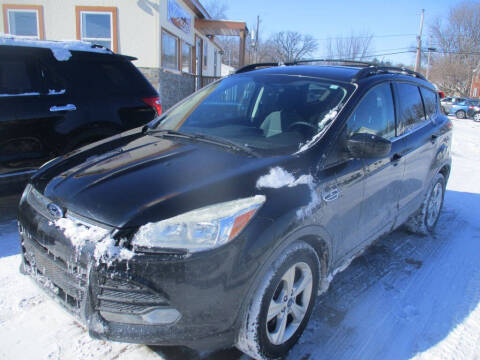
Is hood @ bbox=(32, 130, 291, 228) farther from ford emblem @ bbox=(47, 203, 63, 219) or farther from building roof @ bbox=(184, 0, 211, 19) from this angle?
building roof @ bbox=(184, 0, 211, 19)

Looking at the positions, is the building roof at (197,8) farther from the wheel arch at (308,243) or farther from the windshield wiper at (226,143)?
the wheel arch at (308,243)

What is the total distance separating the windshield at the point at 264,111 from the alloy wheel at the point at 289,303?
813 mm

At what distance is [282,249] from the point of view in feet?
6.86

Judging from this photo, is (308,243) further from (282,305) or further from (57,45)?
(57,45)

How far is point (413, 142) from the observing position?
360 cm

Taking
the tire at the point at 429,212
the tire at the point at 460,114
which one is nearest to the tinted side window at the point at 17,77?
the tire at the point at 429,212

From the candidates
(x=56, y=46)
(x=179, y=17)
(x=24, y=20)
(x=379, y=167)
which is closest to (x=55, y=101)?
(x=56, y=46)

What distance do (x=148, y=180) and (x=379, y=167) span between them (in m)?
1.86

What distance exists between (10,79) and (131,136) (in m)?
1.98

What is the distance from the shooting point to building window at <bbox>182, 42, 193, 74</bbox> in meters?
A: 15.5

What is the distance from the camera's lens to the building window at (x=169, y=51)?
1241 cm

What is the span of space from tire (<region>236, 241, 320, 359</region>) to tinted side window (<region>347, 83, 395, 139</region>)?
103 centimetres

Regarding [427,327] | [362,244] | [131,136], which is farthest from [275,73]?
[427,327]

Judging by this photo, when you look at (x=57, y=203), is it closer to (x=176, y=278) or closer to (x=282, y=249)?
(x=176, y=278)
